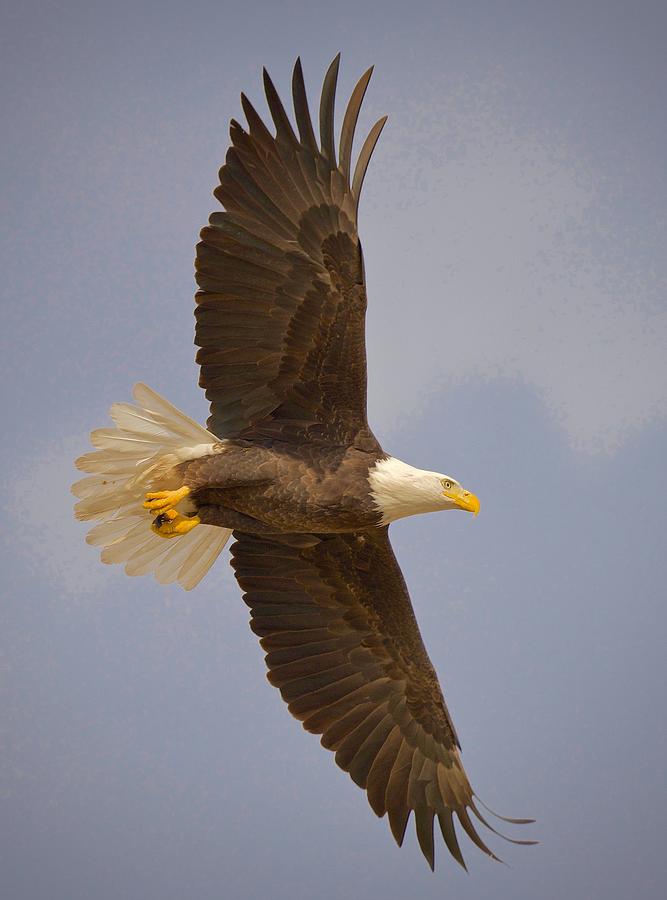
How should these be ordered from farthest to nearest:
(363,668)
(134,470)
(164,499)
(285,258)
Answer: (363,668)
(134,470)
(164,499)
(285,258)

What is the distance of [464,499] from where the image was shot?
25.1ft

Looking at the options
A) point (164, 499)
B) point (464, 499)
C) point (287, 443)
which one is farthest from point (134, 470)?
point (464, 499)

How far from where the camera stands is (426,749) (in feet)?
27.8

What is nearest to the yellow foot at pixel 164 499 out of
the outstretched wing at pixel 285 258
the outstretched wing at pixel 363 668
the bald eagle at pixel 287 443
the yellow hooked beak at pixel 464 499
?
the bald eagle at pixel 287 443

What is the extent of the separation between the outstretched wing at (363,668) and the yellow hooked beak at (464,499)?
2.31ft

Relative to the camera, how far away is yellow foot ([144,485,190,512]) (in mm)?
7477

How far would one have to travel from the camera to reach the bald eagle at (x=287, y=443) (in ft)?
24.0

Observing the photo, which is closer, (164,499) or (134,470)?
(164,499)

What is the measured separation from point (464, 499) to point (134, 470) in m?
1.86

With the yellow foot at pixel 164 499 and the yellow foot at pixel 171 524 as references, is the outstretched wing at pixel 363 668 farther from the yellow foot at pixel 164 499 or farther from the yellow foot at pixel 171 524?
the yellow foot at pixel 164 499

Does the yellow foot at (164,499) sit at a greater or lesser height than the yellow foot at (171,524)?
greater

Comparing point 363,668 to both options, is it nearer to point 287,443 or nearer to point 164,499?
point 287,443

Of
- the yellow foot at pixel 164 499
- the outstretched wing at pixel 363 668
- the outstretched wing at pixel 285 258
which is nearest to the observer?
the outstretched wing at pixel 285 258

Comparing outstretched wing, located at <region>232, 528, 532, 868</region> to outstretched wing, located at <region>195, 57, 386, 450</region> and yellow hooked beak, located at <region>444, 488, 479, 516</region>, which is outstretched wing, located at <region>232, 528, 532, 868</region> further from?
outstretched wing, located at <region>195, 57, 386, 450</region>
